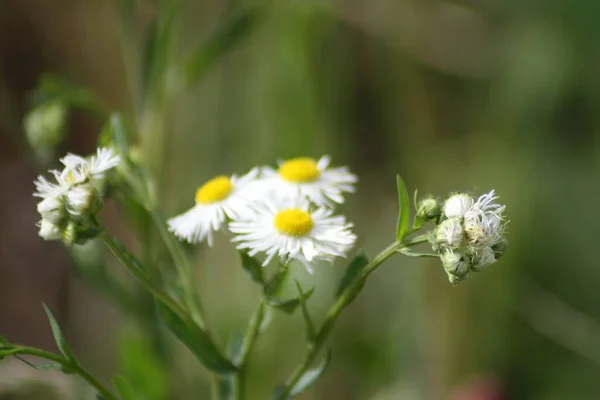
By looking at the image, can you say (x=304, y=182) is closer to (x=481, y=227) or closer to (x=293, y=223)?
(x=293, y=223)

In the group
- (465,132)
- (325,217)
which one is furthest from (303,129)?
(325,217)

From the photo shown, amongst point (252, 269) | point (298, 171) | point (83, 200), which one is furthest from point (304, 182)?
point (83, 200)

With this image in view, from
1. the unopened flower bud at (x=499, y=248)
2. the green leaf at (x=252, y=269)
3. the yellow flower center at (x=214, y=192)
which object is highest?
the yellow flower center at (x=214, y=192)

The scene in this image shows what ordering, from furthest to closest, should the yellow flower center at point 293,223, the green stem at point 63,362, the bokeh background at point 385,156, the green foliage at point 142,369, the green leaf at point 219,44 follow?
the bokeh background at point 385,156
the green leaf at point 219,44
the green foliage at point 142,369
the yellow flower center at point 293,223
the green stem at point 63,362

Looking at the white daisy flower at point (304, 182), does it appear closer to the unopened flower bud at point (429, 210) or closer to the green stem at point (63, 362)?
the unopened flower bud at point (429, 210)

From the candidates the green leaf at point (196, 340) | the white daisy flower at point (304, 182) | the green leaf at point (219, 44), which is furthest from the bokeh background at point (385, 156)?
the green leaf at point (196, 340)

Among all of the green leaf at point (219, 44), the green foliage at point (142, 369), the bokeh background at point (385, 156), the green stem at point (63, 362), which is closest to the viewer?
the green stem at point (63, 362)

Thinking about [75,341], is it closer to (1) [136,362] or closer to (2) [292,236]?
(1) [136,362]
